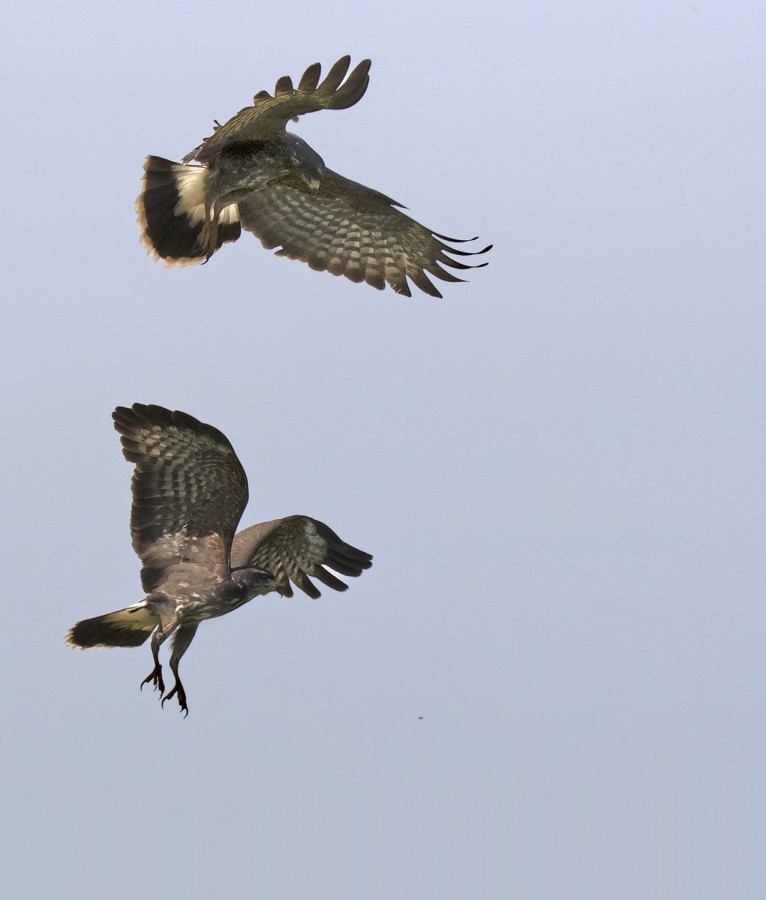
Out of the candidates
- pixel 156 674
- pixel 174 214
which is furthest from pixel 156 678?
pixel 174 214

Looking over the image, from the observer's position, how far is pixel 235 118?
9.40 m

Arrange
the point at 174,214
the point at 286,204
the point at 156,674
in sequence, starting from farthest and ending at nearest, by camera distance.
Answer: the point at 286,204 < the point at 174,214 < the point at 156,674

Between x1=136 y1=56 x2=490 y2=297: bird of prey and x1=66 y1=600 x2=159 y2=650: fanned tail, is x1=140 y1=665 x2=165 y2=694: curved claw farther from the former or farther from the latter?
x1=136 y1=56 x2=490 y2=297: bird of prey

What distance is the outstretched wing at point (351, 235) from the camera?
11297mm

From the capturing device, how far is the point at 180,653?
9320 mm

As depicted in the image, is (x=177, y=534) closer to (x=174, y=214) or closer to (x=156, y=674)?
(x=156, y=674)

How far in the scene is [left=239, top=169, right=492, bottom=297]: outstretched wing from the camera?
1130 cm

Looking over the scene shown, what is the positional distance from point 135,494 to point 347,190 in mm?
2892

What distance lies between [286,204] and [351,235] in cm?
47

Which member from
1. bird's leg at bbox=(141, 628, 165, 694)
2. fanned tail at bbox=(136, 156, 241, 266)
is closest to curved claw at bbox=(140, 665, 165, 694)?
bird's leg at bbox=(141, 628, 165, 694)

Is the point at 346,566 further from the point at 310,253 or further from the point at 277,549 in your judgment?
the point at 310,253

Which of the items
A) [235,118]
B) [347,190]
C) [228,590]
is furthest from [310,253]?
[228,590]

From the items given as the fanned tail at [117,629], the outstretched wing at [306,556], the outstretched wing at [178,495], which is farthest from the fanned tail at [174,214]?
the fanned tail at [117,629]

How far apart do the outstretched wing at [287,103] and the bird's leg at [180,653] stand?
2.52 meters
